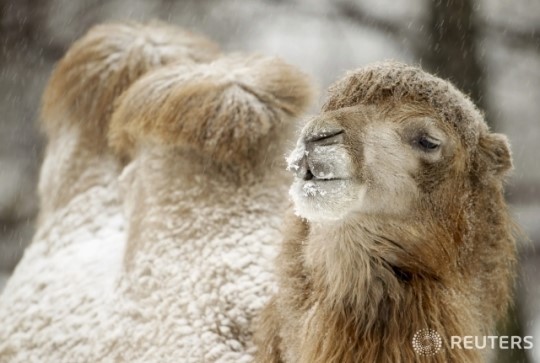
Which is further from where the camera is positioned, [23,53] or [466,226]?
[23,53]

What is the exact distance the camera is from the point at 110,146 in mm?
4438

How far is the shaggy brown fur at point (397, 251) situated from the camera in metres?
2.69

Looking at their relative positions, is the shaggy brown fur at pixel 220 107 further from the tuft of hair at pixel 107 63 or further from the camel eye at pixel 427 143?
the camel eye at pixel 427 143

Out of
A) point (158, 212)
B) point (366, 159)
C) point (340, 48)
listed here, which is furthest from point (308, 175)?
point (340, 48)

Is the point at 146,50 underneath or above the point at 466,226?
above

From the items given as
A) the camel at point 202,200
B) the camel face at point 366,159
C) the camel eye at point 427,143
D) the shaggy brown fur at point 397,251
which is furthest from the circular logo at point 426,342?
the camel at point 202,200

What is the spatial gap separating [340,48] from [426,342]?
5.36 m

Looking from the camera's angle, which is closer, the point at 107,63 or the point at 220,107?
the point at 220,107

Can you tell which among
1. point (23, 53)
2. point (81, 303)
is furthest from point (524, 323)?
point (23, 53)

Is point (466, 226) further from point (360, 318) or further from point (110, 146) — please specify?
point (110, 146)

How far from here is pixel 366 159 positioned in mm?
2578

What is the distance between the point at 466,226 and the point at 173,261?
135 centimetres

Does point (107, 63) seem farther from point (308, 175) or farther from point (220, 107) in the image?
point (308, 175)

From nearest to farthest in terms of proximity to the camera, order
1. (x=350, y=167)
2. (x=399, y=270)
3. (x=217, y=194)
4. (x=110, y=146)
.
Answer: (x=350, y=167), (x=399, y=270), (x=217, y=194), (x=110, y=146)
